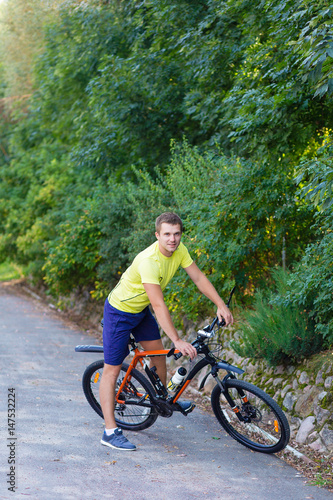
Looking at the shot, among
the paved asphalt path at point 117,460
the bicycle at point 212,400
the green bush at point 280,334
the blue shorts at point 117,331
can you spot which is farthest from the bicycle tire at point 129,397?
the green bush at point 280,334

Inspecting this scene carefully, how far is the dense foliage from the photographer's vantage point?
5832 mm

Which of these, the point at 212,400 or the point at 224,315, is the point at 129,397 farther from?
the point at 224,315

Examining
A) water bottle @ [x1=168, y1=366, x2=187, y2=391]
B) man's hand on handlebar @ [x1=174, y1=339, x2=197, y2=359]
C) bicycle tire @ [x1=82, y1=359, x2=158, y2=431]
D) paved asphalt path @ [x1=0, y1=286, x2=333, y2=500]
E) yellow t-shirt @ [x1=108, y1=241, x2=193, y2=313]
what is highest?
yellow t-shirt @ [x1=108, y1=241, x2=193, y2=313]

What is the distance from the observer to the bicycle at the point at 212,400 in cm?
460

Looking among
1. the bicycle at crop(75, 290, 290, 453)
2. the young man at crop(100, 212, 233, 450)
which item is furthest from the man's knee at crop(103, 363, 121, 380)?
the bicycle at crop(75, 290, 290, 453)

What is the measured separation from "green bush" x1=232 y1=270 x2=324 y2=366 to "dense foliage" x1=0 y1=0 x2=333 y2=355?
10 centimetres

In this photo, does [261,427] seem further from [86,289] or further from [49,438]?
[86,289]

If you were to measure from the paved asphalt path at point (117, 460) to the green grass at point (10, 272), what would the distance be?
12923mm

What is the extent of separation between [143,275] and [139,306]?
16.5 inches

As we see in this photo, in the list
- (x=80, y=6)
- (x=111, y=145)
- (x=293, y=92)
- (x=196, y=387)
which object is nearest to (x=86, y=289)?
(x=111, y=145)

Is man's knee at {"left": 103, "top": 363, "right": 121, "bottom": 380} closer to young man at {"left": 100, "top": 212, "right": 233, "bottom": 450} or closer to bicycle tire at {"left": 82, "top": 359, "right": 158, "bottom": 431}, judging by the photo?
young man at {"left": 100, "top": 212, "right": 233, "bottom": 450}

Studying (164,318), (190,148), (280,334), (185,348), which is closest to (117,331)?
(164,318)

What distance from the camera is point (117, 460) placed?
4500mm

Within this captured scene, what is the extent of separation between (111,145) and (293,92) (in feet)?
21.5
